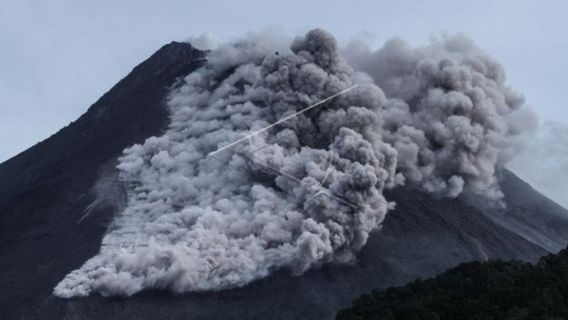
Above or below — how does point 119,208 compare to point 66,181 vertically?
below

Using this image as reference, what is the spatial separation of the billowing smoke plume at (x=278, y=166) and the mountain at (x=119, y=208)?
1546 mm

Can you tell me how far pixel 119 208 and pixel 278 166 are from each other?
14207 mm

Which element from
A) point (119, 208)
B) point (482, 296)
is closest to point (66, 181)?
point (119, 208)

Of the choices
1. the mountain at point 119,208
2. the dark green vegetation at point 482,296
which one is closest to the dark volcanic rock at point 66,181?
the mountain at point 119,208

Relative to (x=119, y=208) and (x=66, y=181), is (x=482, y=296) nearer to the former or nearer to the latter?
(x=119, y=208)

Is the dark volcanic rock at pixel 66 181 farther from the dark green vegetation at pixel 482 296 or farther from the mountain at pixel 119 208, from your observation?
the dark green vegetation at pixel 482 296

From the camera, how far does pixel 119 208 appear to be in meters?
83.2

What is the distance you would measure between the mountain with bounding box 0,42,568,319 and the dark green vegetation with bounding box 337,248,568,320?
9.30 m

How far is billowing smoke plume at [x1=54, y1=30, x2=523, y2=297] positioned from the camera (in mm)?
72938

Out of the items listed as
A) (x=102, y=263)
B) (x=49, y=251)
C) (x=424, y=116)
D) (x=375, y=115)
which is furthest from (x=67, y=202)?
(x=424, y=116)

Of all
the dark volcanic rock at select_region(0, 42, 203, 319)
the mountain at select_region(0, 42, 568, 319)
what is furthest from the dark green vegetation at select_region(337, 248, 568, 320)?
the dark volcanic rock at select_region(0, 42, 203, 319)

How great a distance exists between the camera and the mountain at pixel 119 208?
6931 centimetres

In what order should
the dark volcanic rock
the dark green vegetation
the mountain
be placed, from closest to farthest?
the dark green vegetation, the mountain, the dark volcanic rock

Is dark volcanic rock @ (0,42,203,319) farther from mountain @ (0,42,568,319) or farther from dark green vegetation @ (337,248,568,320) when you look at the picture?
dark green vegetation @ (337,248,568,320)
